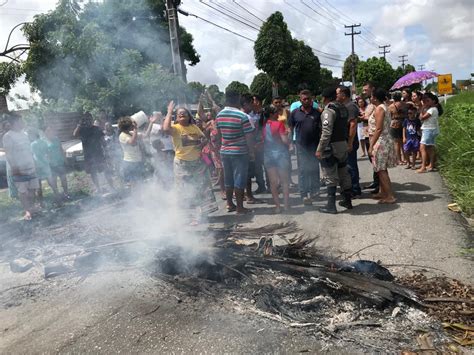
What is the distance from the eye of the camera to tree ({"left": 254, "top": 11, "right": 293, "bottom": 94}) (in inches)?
1432

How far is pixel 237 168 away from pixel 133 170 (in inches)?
95.2

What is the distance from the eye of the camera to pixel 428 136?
842 centimetres

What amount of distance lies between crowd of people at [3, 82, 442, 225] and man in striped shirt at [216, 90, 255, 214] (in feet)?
0.05

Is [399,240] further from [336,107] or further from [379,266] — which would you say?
[336,107]

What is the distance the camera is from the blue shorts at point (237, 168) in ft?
20.4

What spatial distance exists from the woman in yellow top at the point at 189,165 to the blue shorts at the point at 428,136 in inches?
201

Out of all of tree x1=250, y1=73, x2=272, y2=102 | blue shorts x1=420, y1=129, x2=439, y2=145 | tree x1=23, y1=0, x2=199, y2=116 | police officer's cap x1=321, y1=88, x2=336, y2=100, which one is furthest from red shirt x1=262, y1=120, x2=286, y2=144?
tree x1=250, y1=73, x2=272, y2=102

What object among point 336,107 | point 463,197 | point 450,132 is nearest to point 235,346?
point 336,107

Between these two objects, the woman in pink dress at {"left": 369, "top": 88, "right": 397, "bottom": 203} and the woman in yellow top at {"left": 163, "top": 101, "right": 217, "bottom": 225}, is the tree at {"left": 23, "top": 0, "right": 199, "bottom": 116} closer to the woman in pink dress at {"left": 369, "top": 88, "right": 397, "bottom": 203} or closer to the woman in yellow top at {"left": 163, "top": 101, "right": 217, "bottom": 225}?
the woman in yellow top at {"left": 163, "top": 101, "right": 217, "bottom": 225}

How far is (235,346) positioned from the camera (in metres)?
2.87

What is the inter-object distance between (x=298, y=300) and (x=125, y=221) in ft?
13.1

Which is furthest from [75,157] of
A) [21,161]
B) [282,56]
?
[282,56]

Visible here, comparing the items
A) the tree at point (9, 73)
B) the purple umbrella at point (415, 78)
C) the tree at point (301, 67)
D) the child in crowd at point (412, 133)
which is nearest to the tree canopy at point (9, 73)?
the tree at point (9, 73)

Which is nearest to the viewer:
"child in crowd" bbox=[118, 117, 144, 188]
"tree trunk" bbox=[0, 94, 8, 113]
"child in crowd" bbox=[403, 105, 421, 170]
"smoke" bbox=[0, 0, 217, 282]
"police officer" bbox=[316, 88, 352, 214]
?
"smoke" bbox=[0, 0, 217, 282]
